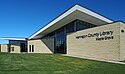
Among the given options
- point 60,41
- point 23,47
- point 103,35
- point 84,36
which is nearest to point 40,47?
point 60,41

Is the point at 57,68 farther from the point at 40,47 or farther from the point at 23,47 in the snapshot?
the point at 23,47

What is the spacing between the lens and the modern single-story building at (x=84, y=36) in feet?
65.5

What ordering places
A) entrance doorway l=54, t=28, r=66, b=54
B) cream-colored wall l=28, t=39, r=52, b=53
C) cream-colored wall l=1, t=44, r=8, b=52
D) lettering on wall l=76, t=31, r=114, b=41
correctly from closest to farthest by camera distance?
lettering on wall l=76, t=31, r=114, b=41
entrance doorway l=54, t=28, r=66, b=54
cream-colored wall l=28, t=39, r=52, b=53
cream-colored wall l=1, t=44, r=8, b=52

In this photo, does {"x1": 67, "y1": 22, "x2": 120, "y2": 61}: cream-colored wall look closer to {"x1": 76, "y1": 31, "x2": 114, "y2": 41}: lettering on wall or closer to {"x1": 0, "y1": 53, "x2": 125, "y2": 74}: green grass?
{"x1": 76, "y1": 31, "x2": 114, "y2": 41}: lettering on wall

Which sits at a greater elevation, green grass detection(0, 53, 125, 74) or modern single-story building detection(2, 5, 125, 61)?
modern single-story building detection(2, 5, 125, 61)

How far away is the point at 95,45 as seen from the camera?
23.1 meters

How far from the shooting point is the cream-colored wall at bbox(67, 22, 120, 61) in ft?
65.3

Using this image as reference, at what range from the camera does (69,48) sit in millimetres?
29359

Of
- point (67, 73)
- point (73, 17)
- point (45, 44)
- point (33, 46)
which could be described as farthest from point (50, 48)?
point (67, 73)

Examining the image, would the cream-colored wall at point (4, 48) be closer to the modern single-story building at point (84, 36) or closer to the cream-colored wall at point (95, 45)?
the modern single-story building at point (84, 36)

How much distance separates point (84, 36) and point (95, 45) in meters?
2.76

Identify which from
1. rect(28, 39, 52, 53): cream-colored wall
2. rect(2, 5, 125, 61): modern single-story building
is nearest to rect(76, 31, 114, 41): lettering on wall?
rect(2, 5, 125, 61): modern single-story building

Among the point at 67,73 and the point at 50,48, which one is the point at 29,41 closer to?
the point at 50,48

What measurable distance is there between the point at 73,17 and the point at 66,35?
3.78 metres
